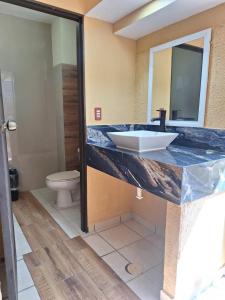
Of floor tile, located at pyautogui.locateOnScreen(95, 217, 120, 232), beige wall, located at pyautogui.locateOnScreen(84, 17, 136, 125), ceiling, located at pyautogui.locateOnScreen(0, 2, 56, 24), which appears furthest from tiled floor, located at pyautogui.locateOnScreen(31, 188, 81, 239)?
ceiling, located at pyautogui.locateOnScreen(0, 2, 56, 24)

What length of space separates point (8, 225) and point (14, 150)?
2308 mm

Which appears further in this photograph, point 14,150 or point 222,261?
point 14,150

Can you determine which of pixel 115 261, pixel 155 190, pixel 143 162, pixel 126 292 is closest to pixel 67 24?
pixel 143 162

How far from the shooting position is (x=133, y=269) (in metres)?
1.74

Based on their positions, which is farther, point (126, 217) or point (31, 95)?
point (31, 95)

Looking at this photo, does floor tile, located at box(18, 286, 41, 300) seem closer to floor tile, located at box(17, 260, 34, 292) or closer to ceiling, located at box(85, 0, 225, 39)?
floor tile, located at box(17, 260, 34, 292)

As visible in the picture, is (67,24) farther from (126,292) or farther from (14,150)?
(126,292)

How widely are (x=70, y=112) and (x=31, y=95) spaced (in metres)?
0.65

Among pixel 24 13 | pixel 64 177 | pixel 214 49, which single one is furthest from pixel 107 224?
pixel 24 13

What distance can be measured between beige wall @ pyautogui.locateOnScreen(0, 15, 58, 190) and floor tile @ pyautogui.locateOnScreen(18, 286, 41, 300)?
208 cm

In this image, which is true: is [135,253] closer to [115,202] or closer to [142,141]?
[115,202]

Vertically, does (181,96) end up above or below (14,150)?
above

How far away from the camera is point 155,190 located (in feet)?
4.20

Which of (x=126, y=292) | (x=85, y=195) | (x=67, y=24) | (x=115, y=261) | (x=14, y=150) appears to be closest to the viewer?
(x=126, y=292)
